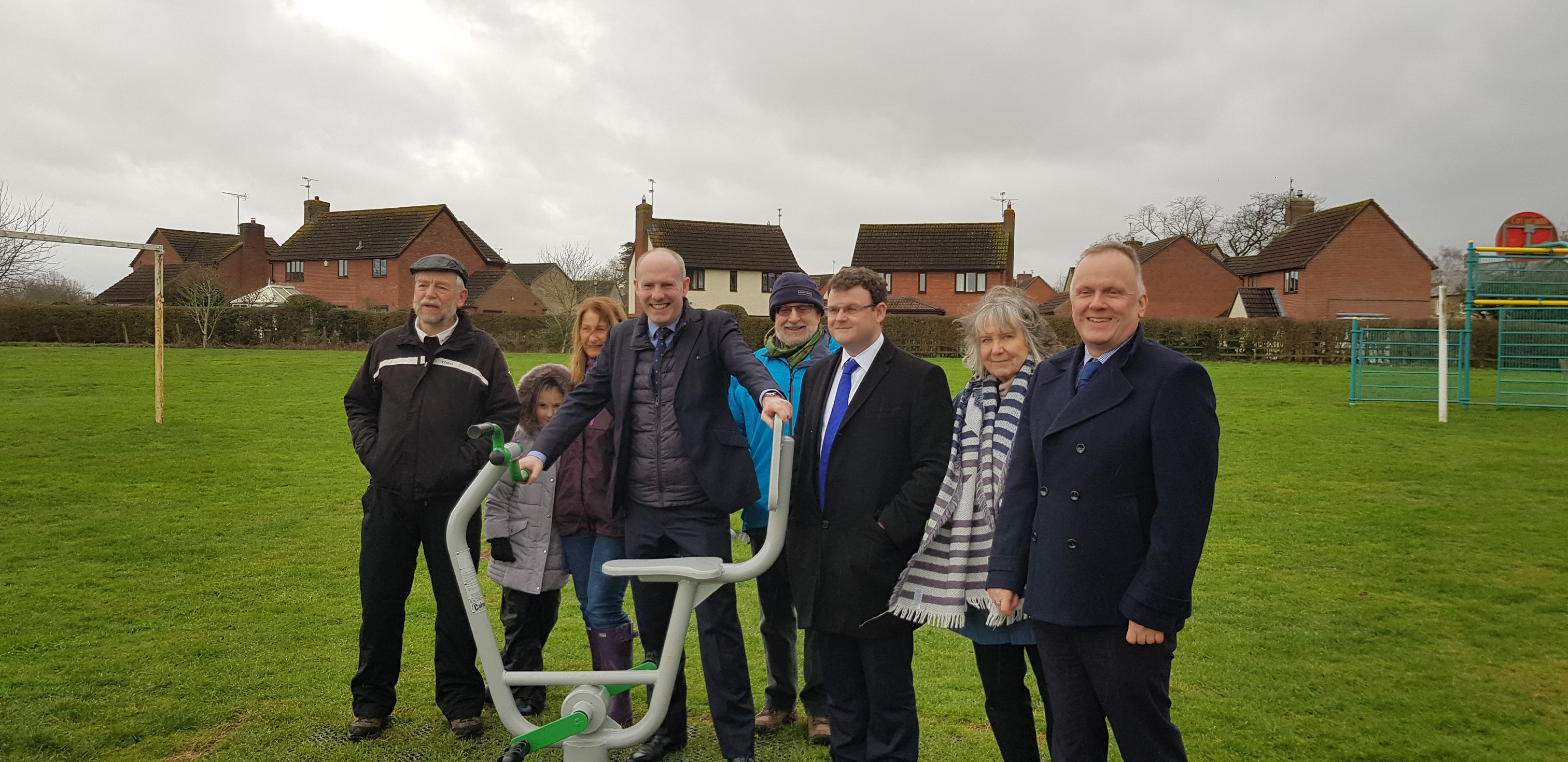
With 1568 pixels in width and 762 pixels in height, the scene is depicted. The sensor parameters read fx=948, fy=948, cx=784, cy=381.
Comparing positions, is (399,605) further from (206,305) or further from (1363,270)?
(1363,270)

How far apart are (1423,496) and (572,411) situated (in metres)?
9.59

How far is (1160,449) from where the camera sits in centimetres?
254

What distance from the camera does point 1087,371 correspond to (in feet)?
9.29

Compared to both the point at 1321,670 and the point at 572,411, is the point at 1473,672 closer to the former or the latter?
the point at 1321,670

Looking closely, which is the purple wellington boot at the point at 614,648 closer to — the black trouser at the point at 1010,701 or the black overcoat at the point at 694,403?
the black overcoat at the point at 694,403

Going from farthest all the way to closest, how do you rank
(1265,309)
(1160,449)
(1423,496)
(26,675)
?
(1265,309), (1423,496), (26,675), (1160,449)

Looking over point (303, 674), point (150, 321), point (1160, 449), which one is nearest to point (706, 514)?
point (1160, 449)

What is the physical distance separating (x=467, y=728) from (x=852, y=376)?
230 centimetres

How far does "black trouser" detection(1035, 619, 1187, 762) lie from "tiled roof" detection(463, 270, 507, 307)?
51593 millimetres

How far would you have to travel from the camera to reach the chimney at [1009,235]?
48125mm

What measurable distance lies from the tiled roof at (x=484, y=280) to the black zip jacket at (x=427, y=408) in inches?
1943

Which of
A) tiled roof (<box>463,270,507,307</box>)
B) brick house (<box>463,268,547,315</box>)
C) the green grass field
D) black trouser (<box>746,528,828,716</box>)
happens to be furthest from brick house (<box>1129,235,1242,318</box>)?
black trouser (<box>746,528,828,716</box>)

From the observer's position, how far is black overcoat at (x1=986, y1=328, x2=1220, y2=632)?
251 centimetres

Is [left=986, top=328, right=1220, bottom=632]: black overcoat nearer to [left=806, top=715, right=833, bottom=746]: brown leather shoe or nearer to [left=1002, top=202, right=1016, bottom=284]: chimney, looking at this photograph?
[left=806, top=715, right=833, bottom=746]: brown leather shoe
